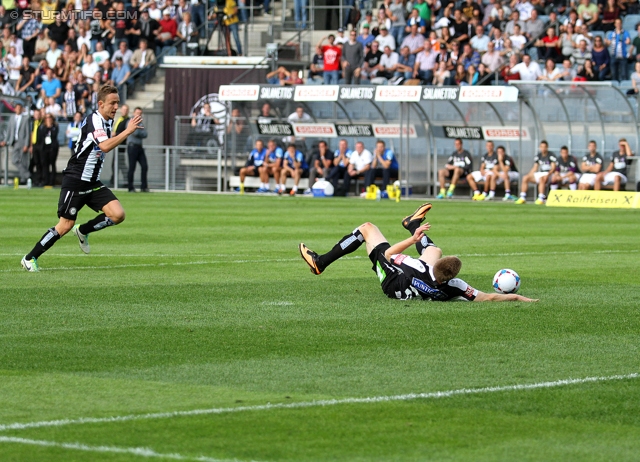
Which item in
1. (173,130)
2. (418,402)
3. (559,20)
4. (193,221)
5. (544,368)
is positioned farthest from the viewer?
(173,130)

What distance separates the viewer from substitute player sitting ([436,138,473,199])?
31516 millimetres

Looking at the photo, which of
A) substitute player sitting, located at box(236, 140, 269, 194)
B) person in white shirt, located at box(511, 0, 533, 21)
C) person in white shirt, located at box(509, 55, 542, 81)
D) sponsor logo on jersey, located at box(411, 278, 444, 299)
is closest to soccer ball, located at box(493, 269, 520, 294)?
sponsor logo on jersey, located at box(411, 278, 444, 299)

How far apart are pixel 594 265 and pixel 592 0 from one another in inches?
864

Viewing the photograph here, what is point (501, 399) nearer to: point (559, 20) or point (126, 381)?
point (126, 381)

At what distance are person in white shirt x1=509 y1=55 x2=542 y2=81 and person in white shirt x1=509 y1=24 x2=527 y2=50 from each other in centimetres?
152

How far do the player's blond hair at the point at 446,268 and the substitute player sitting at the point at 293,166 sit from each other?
23.2 metres

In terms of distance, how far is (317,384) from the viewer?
6926mm

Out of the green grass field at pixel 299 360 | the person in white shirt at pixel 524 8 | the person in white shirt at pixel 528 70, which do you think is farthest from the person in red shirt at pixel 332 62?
the green grass field at pixel 299 360

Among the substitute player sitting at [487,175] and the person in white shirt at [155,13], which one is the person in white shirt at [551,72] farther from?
the person in white shirt at [155,13]

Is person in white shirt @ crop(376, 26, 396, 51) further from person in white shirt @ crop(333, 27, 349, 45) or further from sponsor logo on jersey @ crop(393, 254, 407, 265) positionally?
sponsor logo on jersey @ crop(393, 254, 407, 265)

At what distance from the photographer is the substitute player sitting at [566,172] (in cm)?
2958

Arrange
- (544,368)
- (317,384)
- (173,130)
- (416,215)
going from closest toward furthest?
1. (317,384)
2. (544,368)
3. (416,215)
4. (173,130)

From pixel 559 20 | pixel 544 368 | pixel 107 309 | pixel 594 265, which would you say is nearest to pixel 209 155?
pixel 559 20

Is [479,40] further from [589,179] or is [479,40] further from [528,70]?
[589,179]
